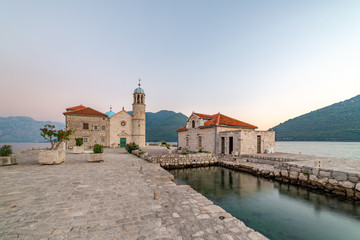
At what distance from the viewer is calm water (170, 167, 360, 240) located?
523 cm

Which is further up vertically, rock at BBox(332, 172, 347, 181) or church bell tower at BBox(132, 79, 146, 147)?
church bell tower at BBox(132, 79, 146, 147)

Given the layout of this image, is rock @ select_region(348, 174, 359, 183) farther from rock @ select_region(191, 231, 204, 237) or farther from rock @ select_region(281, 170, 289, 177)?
rock @ select_region(191, 231, 204, 237)

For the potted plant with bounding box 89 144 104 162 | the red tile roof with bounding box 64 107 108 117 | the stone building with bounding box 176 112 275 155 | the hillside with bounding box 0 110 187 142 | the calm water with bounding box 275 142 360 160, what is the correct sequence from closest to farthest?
the potted plant with bounding box 89 144 104 162
the stone building with bounding box 176 112 275 155
the red tile roof with bounding box 64 107 108 117
the calm water with bounding box 275 142 360 160
the hillside with bounding box 0 110 187 142

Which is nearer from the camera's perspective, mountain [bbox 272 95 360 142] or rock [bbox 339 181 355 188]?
rock [bbox 339 181 355 188]

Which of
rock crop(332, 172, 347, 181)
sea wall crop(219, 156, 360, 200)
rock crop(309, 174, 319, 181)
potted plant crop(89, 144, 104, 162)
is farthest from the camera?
potted plant crop(89, 144, 104, 162)

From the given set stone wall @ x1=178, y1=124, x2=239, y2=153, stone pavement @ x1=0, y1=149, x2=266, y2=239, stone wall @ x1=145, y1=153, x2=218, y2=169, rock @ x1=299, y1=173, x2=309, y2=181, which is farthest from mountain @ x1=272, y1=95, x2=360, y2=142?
stone pavement @ x1=0, y1=149, x2=266, y2=239

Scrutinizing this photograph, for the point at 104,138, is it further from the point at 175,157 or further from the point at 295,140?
the point at 295,140

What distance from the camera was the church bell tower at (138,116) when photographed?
102 ft

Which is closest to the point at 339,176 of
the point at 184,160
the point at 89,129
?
the point at 184,160

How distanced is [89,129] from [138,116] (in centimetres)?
954

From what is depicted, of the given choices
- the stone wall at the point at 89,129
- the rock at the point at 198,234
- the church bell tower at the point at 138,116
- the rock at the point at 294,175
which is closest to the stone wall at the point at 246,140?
the rock at the point at 294,175

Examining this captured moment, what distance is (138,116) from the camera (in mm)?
31125

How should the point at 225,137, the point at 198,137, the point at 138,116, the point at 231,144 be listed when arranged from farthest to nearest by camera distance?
the point at 138,116, the point at 198,137, the point at 231,144, the point at 225,137

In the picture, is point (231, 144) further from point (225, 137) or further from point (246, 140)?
point (246, 140)
